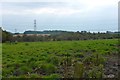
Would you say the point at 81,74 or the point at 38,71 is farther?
the point at 38,71

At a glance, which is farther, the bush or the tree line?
the tree line

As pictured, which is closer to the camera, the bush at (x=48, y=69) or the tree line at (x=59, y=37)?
the bush at (x=48, y=69)

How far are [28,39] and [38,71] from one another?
34.3m

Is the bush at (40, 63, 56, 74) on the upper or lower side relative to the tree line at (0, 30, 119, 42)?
lower

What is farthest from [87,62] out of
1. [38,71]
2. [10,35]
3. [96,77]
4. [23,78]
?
[10,35]

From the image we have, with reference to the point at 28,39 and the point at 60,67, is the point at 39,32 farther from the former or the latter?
the point at 60,67

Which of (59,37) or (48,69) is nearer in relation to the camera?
(48,69)

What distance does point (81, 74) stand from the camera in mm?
8648

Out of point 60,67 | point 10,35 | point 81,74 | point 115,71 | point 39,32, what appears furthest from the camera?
point 39,32

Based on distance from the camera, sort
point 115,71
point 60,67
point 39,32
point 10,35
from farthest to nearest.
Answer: point 39,32 < point 10,35 < point 60,67 < point 115,71

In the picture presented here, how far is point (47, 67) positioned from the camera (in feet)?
35.9

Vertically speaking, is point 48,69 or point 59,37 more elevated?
point 59,37

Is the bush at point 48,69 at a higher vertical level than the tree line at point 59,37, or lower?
lower

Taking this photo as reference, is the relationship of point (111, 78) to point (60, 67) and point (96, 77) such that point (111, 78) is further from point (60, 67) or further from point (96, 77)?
point (60, 67)
